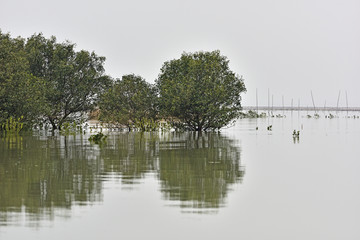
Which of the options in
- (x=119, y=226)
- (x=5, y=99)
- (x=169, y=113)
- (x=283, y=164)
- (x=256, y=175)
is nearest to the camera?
(x=119, y=226)

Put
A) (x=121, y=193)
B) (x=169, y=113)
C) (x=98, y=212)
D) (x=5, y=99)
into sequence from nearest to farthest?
(x=98, y=212)
(x=121, y=193)
(x=5, y=99)
(x=169, y=113)

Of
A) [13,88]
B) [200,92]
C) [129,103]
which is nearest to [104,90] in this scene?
[129,103]

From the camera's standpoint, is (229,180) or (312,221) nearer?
(312,221)

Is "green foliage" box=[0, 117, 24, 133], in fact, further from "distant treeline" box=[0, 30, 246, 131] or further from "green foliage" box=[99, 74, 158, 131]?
"green foliage" box=[99, 74, 158, 131]

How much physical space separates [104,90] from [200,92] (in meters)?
16.3

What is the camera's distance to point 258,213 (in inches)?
481

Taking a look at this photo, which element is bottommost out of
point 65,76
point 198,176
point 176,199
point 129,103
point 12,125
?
point 176,199

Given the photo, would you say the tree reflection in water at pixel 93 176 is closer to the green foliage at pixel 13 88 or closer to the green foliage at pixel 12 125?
the green foliage at pixel 12 125

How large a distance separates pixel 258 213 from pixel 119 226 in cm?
330

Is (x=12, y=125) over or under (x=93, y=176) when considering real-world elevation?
over

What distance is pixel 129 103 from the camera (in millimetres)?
65562

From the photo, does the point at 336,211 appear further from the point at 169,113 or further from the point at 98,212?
the point at 169,113

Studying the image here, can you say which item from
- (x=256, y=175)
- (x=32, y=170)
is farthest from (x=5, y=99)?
(x=256, y=175)

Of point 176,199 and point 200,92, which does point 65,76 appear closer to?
point 200,92
